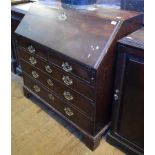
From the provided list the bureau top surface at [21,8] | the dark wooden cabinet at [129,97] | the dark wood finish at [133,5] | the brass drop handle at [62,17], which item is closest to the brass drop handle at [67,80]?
the dark wooden cabinet at [129,97]

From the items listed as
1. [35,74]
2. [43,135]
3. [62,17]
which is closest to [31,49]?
[35,74]

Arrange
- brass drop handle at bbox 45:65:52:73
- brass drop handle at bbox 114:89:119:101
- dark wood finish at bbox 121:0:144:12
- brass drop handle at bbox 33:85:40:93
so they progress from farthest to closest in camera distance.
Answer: brass drop handle at bbox 33:85:40:93, brass drop handle at bbox 45:65:52:73, dark wood finish at bbox 121:0:144:12, brass drop handle at bbox 114:89:119:101

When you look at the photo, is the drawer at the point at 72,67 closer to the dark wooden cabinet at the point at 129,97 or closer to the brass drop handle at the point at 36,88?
the dark wooden cabinet at the point at 129,97

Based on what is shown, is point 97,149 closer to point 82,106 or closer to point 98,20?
point 82,106

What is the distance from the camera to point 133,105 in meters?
1.29

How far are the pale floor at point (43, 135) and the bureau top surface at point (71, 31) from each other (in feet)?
2.45

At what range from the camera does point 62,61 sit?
1.41 meters

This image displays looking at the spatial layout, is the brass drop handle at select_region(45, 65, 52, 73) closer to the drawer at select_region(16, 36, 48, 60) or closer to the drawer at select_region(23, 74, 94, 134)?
the drawer at select_region(16, 36, 48, 60)

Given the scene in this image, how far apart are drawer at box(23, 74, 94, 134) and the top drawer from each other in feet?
1.08

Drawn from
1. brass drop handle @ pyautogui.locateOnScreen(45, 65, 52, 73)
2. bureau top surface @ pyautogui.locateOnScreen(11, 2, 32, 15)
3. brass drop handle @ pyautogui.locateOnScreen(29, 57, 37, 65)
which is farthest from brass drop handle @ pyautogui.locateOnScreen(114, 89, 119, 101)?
bureau top surface @ pyautogui.locateOnScreen(11, 2, 32, 15)

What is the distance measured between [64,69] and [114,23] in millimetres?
467

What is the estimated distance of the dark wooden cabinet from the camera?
116 cm

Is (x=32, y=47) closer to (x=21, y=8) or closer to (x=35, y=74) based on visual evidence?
(x=35, y=74)
